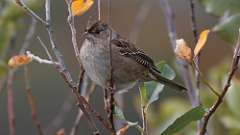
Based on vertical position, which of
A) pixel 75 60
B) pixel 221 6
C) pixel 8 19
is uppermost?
pixel 8 19

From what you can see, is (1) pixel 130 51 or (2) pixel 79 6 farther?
(1) pixel 130 51

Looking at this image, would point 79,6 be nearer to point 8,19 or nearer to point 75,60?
point 8,19

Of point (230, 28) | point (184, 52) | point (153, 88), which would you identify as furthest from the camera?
point (230, 28)

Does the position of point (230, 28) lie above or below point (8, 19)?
below

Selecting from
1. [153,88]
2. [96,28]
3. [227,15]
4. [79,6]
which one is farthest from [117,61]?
[79,6]

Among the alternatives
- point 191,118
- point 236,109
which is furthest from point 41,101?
point 191,118

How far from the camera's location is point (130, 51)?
3533 mm

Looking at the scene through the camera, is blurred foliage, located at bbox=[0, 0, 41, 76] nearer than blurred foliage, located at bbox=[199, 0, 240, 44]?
No

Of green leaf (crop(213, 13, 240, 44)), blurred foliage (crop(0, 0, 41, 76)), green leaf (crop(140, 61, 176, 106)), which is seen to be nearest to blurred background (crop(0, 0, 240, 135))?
blurred foliage (crop(0, 0, 41, 76))

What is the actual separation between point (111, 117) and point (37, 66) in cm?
769

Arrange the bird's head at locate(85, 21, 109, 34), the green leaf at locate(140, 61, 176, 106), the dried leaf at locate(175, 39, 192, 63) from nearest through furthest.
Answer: the dried leaf at locate(175, 39, 192, 63)
the green leaf at locate(140, 61, 176, 106)
the bird's head at locate(85, 21, 109, 34)

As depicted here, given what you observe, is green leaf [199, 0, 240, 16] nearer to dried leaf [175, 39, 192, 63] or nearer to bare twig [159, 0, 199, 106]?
bare twig [159, 0, 199, 106]

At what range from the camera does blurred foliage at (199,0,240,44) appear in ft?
10.2

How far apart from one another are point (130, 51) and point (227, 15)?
0.49 meters
